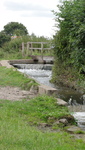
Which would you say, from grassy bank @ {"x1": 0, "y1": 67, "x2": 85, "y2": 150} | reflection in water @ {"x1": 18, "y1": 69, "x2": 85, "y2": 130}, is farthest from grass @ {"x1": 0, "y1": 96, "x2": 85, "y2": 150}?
reflection in water @ {"x1": 18, "y1": 69, "x2": 85, "y2": 130}

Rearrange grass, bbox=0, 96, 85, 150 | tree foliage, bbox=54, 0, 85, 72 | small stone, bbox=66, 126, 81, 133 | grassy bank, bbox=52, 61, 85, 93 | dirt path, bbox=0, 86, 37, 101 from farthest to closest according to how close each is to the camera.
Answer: grassy bank, bbox=52, 61, 85, 93 → tree foliage, bbox=54, 0, 85, 72 → dirt path, bbox=0, 86, 37, 101 → small stone, bbox=66, 126, 81, 133 → grass, bbox=0, 96, 85, 150

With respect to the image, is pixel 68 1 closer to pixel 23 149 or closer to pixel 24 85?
pixel 24 85

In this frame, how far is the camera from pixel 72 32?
12.7 m

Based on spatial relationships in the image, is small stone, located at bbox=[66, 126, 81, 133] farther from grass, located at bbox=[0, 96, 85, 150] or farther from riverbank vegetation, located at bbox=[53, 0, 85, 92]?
riverbank vegetation, located at bbox=[53, 0, 85, 92]

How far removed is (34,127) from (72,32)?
261 inches

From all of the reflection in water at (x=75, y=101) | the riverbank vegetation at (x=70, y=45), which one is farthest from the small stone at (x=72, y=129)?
the riverbank vegetation at (x=70, y=45)

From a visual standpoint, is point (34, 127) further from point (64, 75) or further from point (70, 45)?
point (64, 75)

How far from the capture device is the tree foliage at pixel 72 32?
1162cm

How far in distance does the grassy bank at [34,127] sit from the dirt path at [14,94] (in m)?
0.63

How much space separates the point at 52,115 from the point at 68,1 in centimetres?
729

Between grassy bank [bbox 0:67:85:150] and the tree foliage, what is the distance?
3.04m

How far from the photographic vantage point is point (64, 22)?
13.9 meters

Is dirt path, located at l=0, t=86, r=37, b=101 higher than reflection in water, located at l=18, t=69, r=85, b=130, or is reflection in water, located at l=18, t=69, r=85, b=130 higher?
dirt path, located at l=0, t=86, r=37, b=101

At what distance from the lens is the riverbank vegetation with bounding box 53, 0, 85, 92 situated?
38.6ft
